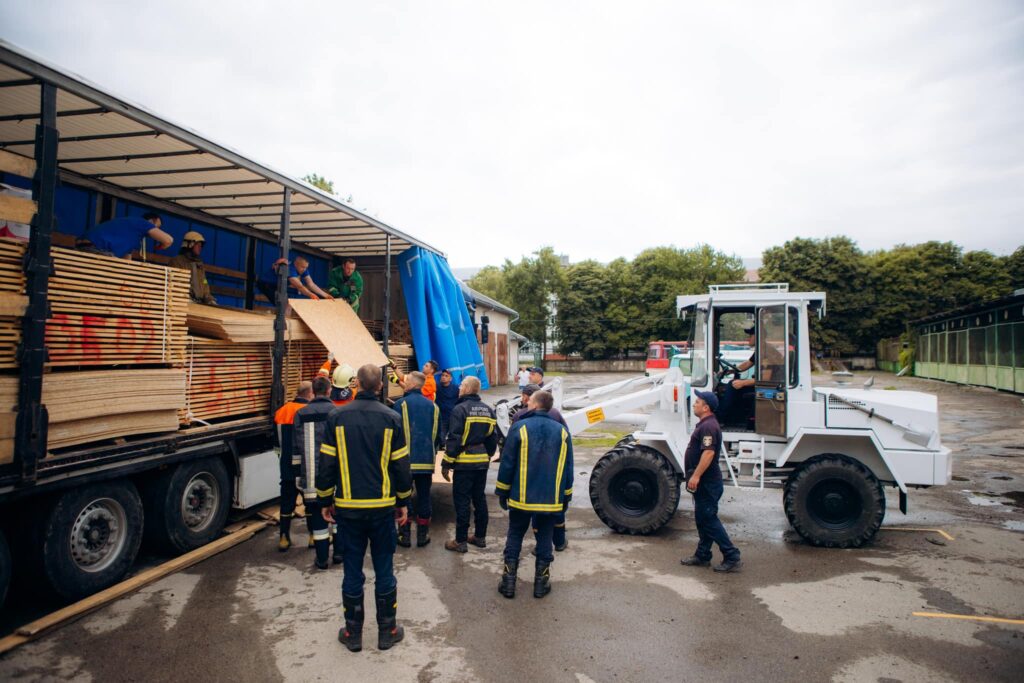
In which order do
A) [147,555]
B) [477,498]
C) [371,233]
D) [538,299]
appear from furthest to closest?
[538,299] < [371,233] < [477,498] < [147,555]

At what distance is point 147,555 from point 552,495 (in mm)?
4015

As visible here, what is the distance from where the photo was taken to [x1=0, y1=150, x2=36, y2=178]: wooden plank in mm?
3643

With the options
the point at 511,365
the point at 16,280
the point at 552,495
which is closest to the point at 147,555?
the point at 16,280

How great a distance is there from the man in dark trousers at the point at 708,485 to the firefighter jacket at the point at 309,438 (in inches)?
135

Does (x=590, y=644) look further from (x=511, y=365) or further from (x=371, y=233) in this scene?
(x=511, y=365)

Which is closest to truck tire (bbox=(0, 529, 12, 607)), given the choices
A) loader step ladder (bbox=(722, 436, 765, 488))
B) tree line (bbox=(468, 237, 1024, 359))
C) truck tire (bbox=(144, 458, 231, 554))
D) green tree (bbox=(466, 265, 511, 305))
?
truck tire (bbox=(144, 458, 231, 554))

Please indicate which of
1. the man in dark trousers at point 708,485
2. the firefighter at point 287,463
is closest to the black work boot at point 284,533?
the firefighter at point 287,463

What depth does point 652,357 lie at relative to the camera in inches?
1366

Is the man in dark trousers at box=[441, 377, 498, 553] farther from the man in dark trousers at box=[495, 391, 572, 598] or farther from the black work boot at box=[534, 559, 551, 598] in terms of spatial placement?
the black work boot at box=[534, 559, 551, 598]

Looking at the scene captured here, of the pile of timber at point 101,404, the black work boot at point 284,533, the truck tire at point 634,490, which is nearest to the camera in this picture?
the pile of timber at point 101,404

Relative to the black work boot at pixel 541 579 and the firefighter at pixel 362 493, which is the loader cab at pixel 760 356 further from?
the firefighter at pixel 362 493

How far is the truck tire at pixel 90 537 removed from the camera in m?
4.24

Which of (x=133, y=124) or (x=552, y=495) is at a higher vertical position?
(x=133, y=124)

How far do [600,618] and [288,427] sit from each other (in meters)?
3.42
